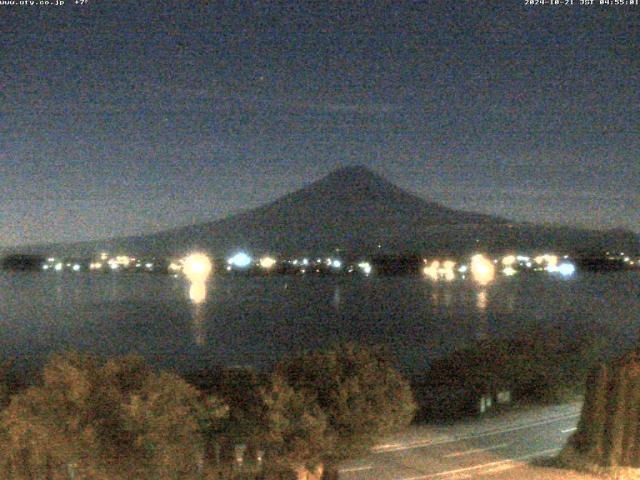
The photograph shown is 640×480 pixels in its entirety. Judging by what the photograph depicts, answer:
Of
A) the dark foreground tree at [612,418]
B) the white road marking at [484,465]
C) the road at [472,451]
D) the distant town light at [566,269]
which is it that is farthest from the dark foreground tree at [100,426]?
the distant town light at [566,269]

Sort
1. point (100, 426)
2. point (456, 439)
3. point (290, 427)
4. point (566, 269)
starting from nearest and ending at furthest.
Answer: point (100, 426) < point (290, 427) < point (456, 439) < point (566, 269)

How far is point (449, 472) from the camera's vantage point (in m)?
9.26

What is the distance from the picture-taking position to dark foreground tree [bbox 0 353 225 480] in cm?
553

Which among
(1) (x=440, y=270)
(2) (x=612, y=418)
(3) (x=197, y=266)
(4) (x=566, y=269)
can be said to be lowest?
(2) (x=612, y=418)

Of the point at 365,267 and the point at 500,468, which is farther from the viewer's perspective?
the point at 365,267

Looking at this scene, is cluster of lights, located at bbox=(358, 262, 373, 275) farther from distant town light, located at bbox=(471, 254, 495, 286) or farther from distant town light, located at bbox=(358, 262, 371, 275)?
distant town light, located at bbox=(471, 254, 495, 286)

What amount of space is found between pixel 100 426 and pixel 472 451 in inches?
234

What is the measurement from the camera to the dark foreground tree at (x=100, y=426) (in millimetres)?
5531

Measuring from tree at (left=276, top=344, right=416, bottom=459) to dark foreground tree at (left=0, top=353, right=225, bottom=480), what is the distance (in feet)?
3.99

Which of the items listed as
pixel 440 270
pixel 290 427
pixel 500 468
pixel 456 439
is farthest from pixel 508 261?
pixel 290 427

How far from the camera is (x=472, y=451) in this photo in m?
10.6

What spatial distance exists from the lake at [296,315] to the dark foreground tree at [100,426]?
17271 millimetres

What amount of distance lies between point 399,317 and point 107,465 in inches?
1740

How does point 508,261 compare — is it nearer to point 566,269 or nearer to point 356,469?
point 566,269
